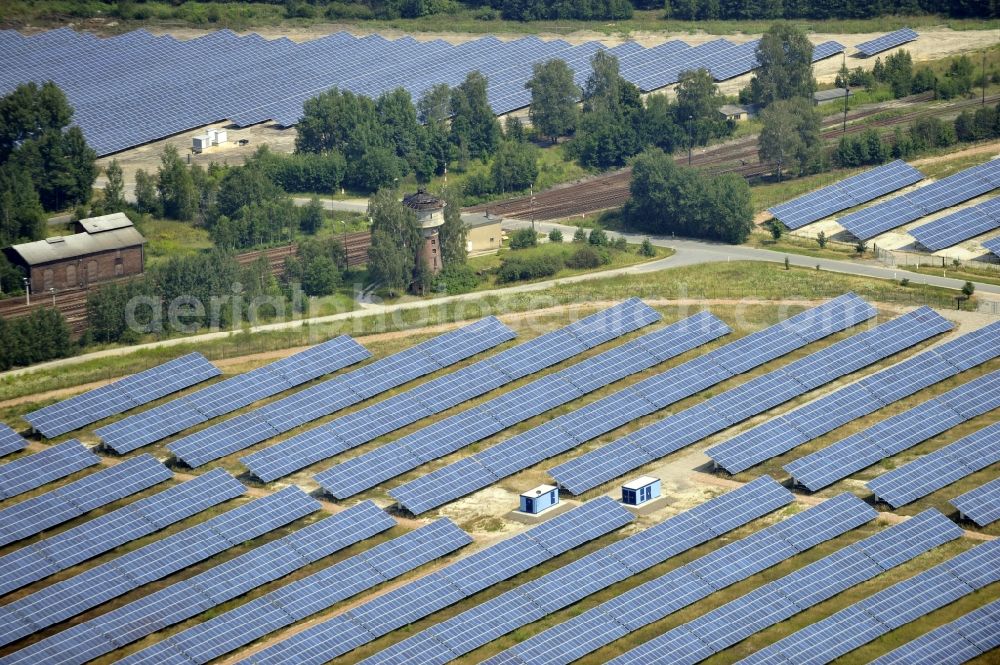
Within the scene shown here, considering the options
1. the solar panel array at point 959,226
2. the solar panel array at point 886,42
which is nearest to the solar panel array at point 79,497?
the solar panel array at point 959,226

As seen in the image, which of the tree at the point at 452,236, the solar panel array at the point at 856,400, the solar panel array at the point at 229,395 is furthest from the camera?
the tree at the point at 452,236

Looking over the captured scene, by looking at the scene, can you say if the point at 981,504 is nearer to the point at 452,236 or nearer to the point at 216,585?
the point at 216,585

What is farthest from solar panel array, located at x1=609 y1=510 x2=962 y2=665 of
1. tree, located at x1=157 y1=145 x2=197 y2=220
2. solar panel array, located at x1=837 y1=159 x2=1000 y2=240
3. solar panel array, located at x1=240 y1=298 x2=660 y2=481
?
tree, located at x1=157 y1=145 x2=197 y2=220

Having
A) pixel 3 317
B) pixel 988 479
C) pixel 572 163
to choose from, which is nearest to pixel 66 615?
pixel 3 317

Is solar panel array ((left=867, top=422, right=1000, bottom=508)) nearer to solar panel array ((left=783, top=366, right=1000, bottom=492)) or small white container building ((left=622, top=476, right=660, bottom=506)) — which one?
solar panel array ((left=783, top=366, right=1000, bottom=492))

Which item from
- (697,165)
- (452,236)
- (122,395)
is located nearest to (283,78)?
(697,165)

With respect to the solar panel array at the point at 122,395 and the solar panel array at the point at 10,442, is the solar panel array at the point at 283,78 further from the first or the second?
the solar panel array at the point at 10,442
